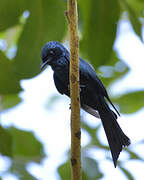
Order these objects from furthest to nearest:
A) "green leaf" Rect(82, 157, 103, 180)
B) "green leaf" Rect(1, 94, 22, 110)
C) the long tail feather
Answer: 1. "green leaf" Rect(1, 94, 22, 110)
2. "green leaf" Rect(82, 157, 103, 180)
3. the long tail feather

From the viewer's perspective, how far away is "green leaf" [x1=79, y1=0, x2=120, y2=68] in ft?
13.7

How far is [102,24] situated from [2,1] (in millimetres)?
1039

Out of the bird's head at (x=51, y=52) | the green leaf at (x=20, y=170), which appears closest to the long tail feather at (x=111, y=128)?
the bird's head at (x=51, y=52)

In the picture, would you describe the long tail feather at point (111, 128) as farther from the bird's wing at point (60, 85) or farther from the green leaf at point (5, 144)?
the green leaf at point (5, 144)

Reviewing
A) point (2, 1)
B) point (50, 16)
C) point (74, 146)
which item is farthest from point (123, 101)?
point (74, 146)

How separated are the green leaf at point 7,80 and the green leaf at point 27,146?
3.33 ft

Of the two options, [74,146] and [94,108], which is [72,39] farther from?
[94,108]

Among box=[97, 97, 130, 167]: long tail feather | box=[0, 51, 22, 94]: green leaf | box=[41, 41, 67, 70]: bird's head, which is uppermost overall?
box=[41, 41, 67, 70]: bird's head

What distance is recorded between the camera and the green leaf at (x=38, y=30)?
13.0ft

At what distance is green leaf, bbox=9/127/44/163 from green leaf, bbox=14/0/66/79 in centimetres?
108

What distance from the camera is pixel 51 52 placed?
12.6 ft

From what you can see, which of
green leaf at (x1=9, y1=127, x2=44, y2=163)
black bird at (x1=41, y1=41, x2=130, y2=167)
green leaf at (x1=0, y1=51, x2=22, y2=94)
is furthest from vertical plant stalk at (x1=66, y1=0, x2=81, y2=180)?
green leaf at (x1=9, y1=127, x2=44, y2=163)

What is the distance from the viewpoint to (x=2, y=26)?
152 inches

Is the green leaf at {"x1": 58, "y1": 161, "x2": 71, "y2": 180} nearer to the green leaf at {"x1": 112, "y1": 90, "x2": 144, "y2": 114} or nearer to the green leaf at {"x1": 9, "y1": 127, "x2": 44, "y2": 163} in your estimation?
the green leaf at {"x1": 9, "y1": 127, "x2": 44, "y2": 163}
